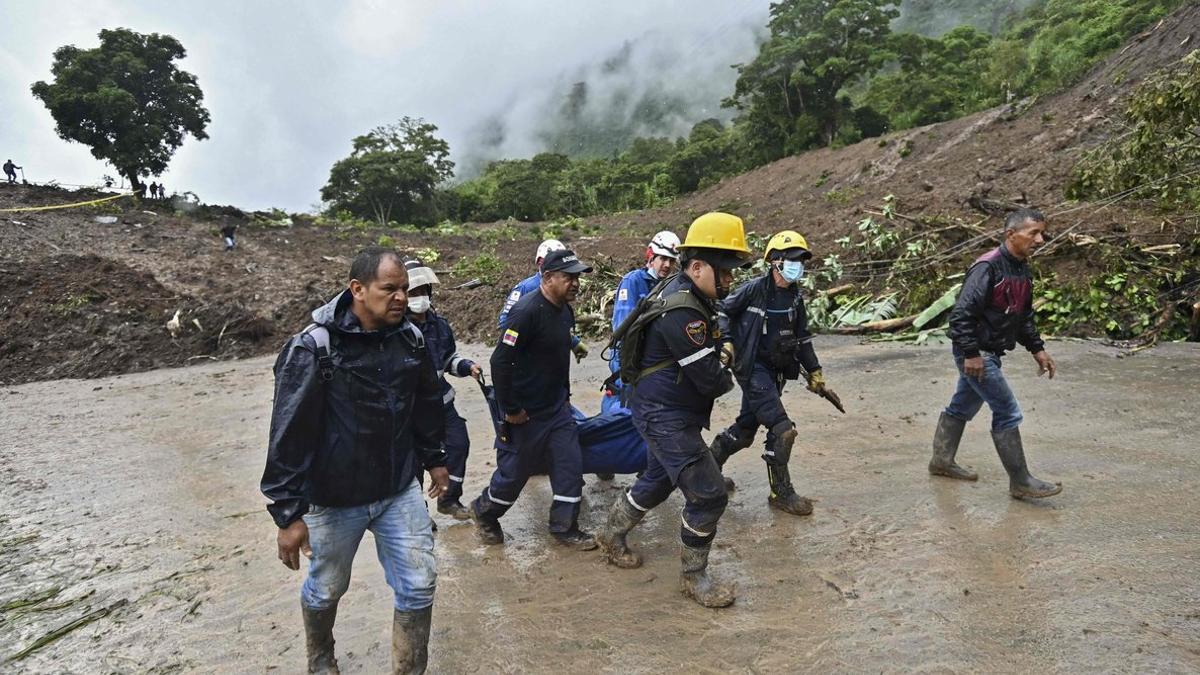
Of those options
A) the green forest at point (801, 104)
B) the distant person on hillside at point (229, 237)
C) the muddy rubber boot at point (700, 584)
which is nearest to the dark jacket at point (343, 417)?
the muddy rubber boot at point (700, 584)

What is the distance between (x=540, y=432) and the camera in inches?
160

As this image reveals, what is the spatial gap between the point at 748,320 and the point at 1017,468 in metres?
1.87

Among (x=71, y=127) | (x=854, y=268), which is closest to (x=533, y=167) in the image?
(x=71, y=127)

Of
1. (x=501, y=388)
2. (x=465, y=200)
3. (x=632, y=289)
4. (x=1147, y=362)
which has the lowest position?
(x=1147, y=362)

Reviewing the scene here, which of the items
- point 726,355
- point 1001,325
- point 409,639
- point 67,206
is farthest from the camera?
point 67,206

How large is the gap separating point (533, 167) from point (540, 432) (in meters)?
48.5

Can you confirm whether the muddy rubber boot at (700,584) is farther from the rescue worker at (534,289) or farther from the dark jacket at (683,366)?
the rescue worker at (534,289)

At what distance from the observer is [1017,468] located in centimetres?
405

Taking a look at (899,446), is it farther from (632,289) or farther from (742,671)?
(742,671)

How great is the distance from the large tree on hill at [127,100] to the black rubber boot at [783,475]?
115ft

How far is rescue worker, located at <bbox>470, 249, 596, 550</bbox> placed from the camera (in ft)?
12.7

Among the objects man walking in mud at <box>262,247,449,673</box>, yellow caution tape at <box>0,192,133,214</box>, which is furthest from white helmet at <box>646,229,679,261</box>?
yellow caution tape at <box>0,192,133,214</box>

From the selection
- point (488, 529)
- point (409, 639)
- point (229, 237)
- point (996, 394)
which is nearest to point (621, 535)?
point (488, 529)

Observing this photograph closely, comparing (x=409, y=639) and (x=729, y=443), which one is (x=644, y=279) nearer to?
(x=729, y=443)
